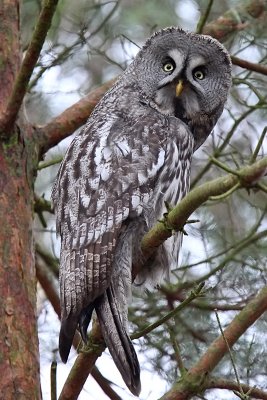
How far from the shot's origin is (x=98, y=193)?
3260mm

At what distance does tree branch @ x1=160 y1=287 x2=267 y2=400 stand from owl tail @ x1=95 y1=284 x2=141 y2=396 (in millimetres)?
219

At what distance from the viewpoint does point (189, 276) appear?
418 centimetres

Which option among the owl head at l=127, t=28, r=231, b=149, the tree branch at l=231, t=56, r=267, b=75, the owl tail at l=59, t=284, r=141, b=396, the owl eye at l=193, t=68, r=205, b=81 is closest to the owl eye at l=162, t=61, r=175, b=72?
the owl head at l=127, t=28, r=231, b=149

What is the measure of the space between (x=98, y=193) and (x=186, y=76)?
2.65 ft

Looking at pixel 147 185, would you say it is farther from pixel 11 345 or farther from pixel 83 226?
pixel 11 345

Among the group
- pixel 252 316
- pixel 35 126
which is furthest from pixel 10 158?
pixel 252 316

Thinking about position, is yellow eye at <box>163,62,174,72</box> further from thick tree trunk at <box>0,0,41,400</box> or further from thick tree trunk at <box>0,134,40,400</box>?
thick tree trunk at <box>0,134,40,400</box>

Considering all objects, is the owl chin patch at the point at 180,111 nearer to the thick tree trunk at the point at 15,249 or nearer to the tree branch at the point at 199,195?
the thick tree trunk at the point at 15,249

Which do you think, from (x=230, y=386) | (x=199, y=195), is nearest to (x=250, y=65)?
(x=230, y=386)

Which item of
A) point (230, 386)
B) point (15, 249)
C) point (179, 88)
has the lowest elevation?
point (230, 386)

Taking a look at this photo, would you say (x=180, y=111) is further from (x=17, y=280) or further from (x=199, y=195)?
(x=199, y=195)

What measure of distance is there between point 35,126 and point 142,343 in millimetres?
1107

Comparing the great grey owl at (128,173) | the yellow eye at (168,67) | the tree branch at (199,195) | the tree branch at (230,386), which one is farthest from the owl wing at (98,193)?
the tree branch at (230,386)

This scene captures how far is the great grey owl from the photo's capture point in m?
3.05
